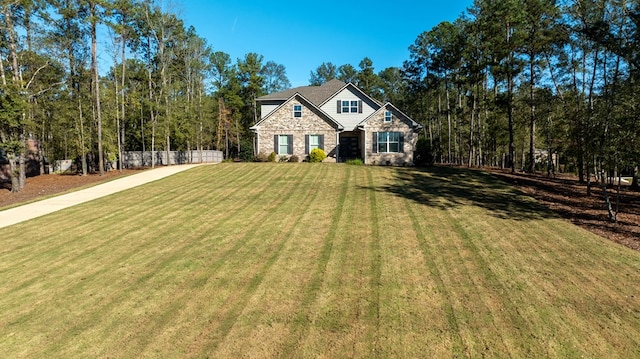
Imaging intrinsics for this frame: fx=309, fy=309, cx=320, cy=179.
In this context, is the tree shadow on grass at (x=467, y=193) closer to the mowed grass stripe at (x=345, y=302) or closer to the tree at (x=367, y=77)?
the mowed grass stripe at (x=345, y=302)

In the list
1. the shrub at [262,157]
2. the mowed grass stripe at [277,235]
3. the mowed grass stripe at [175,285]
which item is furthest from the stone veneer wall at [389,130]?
the mowed grass stripe at [175,285]

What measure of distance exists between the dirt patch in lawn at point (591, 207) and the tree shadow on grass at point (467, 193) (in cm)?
67

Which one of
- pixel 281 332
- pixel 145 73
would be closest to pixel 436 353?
pixel 281 332

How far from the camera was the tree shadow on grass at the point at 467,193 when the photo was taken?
11414 mm

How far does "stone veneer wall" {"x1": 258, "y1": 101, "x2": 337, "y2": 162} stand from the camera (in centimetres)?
2628

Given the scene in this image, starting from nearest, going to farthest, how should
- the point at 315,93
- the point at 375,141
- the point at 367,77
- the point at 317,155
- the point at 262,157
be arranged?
the point at 317,155
the point at 375,141
the point at 262,157
the point at 315,93
the point at 367,77

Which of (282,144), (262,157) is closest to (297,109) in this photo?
(282,144)

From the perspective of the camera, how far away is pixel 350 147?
2862 centimetres

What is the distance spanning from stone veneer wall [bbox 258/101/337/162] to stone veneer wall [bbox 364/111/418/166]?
9.44ft

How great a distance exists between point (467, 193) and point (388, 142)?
12026 mm

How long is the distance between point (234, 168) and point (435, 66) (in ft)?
83.5

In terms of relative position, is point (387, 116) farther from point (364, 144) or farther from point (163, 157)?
point (163, 157)

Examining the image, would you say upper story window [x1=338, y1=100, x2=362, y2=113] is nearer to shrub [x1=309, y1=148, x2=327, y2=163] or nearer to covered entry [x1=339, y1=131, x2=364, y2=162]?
covered entry [x1=339, y1=131, x2=364, y2=162]

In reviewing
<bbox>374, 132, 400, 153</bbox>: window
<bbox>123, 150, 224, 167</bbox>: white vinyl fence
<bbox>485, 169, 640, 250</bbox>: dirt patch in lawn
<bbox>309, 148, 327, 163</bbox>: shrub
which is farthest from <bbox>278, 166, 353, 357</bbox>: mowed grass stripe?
<bbox>123, 150, 224, 167</bbox>: white vinyl fence
